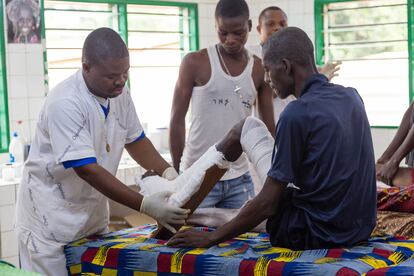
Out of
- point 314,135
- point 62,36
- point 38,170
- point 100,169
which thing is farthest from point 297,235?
point 62,36

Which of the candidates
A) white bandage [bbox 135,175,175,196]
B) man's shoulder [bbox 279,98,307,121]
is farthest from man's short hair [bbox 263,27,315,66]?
white bandage [bbox 135,175,175,196]

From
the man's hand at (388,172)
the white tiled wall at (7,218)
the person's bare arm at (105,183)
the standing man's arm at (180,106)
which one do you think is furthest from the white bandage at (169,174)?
the white tiled wall at (7,218)

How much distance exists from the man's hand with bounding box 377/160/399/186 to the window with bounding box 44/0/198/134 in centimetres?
278

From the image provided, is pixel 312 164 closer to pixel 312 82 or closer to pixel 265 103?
pixel 312 82

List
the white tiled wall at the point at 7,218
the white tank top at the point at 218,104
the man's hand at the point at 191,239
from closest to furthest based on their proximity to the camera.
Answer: the man's hand at the point at 191,239 → the white tank top at the point at 218,104 → the white tiled wall at the point at 7,218

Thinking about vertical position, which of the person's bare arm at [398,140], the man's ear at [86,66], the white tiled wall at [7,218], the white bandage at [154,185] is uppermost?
the man's ear at [86,66]

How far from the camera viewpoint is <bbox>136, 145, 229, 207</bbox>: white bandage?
102 inches

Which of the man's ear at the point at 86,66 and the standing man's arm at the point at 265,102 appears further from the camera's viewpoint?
the standing man's arm at the point at 265,102

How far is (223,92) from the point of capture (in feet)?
11.2

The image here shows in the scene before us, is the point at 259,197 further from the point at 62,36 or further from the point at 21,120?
the point at 62,36

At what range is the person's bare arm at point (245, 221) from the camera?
234cm

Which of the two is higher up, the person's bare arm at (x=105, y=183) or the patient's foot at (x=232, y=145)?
the patient's foot at (x=232, y=145)

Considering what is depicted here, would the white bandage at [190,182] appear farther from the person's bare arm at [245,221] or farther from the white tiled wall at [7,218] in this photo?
the white tiled wall at [7,218]

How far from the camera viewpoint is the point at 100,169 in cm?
253
